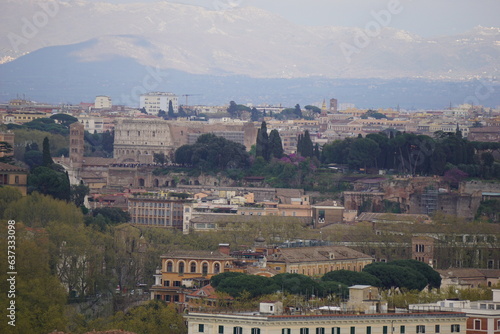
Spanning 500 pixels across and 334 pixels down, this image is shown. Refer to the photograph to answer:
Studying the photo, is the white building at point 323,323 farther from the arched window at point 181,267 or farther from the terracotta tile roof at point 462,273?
the terracotta tile roof at point 462,273

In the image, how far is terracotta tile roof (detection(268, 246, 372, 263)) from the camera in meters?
72.4

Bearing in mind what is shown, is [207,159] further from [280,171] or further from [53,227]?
[53,227]

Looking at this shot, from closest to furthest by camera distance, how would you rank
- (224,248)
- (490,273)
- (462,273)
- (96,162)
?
(462,273) < (224,248) < (490,273) < (96,162)

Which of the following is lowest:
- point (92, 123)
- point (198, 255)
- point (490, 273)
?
point (490, 273)

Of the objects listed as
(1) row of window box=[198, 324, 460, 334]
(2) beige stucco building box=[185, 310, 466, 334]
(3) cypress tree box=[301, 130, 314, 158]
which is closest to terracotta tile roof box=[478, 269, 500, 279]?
(2) beige stucco building box=[185, 310, 466, 334]

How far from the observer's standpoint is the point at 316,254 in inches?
2972

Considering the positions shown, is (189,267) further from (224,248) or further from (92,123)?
(92,123)

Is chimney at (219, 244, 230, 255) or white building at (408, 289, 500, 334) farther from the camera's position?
chimney at (219, 244, 230, 255)

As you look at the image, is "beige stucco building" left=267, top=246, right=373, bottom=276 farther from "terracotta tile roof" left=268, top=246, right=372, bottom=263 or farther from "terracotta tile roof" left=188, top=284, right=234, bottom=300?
"terracotta tile roof" left=188, top=284, right=234, bottom=300

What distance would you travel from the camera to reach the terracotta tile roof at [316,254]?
7244 centimetres

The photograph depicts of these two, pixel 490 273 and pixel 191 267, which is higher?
pixel 191 267

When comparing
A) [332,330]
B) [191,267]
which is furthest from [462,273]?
[332,330]

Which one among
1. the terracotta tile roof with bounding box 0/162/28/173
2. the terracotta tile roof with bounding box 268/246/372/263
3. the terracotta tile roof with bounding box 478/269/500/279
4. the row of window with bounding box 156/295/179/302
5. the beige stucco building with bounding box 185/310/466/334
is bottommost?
the terracotta tile roof with bounding box 478/269/500/279

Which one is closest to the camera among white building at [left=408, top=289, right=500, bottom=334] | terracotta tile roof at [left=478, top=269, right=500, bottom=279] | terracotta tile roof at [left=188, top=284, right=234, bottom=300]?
white building at [left=408, top=289, right=500, bottom=334]
